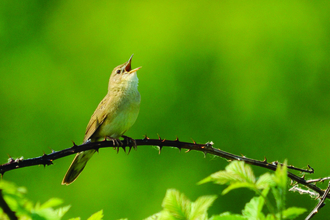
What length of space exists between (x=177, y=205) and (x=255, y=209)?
214 mm

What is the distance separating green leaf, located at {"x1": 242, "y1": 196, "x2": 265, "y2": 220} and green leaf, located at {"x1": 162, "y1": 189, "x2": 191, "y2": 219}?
165 mm

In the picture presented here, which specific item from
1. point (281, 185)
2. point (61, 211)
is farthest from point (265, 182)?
point (61, 211)

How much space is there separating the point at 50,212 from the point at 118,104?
9.16 feet

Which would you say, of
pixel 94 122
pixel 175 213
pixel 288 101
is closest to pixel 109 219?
pixel 94 122

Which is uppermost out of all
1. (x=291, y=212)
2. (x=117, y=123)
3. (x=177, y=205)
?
(x=117, y=123)

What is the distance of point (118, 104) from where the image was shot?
Result: 3771 millimetres

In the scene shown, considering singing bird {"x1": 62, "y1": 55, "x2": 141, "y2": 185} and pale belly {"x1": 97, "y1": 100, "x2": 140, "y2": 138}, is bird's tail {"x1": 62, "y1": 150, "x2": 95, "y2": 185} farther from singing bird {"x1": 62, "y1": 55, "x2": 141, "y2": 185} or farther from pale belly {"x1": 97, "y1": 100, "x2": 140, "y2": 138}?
pale belly {"x1": 97, "y1": 100, "x2": 140, "y2": 138}

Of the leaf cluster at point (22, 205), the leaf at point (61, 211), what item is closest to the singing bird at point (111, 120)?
the leaf at point (61, 211)

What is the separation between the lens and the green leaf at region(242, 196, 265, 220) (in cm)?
101

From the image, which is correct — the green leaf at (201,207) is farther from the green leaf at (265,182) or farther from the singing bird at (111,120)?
the singing bird at (111,120)

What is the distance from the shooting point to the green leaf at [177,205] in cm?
100

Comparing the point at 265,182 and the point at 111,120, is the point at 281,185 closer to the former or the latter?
the point at 265,182

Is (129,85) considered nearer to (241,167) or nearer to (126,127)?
(126,127)

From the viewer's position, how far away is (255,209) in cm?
104
